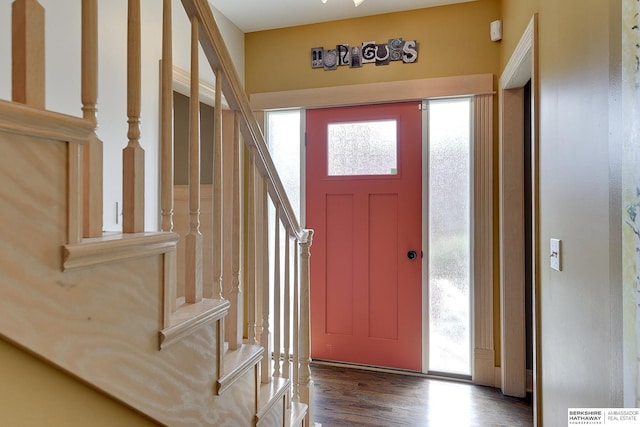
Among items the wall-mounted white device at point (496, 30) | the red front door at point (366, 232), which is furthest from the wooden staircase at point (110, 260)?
the wall-mounted white device at point (496, 30)

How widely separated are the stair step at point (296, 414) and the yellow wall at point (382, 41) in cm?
234

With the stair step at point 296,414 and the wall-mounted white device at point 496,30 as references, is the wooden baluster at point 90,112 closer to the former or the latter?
the stair step at point 296,414

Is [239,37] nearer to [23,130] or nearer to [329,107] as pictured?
[329,107]

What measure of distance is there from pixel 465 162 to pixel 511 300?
41.5 inches

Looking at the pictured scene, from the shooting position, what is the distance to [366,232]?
9.23 ft

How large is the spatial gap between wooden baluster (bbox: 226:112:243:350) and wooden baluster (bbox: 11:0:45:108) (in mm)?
639

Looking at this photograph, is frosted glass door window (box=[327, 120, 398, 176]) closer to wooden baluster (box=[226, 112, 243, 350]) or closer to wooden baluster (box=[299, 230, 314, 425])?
wooden baluster (box=[299, 230, 314, 425])

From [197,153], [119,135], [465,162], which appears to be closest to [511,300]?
[465,162]

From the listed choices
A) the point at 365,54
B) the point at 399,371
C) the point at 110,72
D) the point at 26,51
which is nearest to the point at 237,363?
the point at 26,51

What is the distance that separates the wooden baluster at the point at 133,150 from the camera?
0.71m

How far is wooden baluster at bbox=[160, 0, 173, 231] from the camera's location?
81 centimetres

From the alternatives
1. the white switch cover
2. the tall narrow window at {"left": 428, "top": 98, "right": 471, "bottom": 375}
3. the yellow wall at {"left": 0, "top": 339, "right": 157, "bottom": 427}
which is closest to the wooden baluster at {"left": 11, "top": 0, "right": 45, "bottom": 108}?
the yellow wall at {"left": 0, "top": 339, "right": 157, "bottom": 427}

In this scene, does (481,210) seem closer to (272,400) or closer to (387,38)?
(387,38)

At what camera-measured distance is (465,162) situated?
2.62 metres
